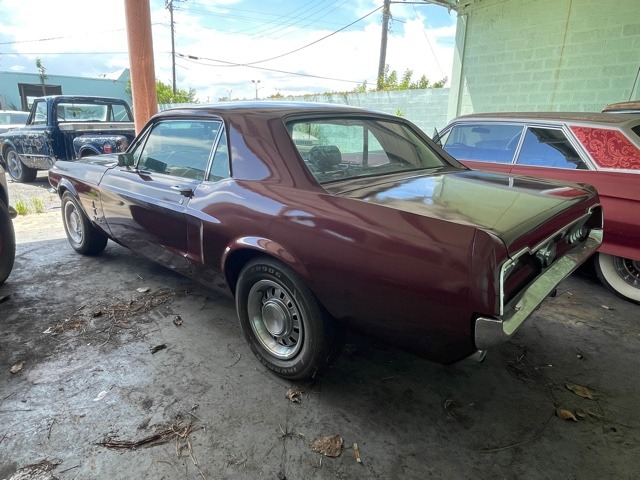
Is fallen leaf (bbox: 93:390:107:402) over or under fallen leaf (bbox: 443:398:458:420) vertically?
under

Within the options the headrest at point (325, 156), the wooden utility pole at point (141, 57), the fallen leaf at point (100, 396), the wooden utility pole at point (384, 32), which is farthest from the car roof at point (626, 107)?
the wooden utility pole at point (384, 32)

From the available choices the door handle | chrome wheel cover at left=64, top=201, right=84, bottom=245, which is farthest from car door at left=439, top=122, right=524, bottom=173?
chrome wheel cover at left=64, top=201, right=84, bottom=245

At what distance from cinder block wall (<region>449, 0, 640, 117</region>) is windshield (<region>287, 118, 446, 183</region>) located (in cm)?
533

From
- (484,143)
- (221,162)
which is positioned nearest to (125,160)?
(221,162)

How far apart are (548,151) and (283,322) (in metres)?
3.27

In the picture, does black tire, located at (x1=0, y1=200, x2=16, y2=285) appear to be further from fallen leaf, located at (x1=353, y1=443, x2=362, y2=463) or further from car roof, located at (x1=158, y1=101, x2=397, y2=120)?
fallen leaf, located at (x1=353, y1=443, x2=362, y2=463)

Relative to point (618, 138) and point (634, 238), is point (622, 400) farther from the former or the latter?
point (618, 138)

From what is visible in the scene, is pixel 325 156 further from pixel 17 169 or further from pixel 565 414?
pixel 17 169

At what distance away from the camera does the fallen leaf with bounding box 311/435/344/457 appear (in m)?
1.93

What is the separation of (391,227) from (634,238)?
108 inches

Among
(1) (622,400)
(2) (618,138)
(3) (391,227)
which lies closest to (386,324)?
(3) (391,227)

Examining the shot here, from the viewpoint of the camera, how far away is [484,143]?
4.63 metres

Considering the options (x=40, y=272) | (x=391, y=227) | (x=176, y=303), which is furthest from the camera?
(x=40, y=272)

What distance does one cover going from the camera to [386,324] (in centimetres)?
189
